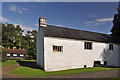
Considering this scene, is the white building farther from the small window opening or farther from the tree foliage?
the tree foliage

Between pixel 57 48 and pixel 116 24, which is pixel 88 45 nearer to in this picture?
pixel 57 48

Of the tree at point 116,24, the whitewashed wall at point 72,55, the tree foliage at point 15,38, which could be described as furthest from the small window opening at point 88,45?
the tree foliage at point 15,38

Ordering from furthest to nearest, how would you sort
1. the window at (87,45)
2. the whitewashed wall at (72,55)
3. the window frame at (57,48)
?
1. the window at (87,45)
2. the window frame at (57,48)
3. the whitewashed wall at (72,55)

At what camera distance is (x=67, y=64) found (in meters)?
15.4

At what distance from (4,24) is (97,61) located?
5801 centimetres

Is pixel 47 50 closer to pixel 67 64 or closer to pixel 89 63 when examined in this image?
pixel 67 64

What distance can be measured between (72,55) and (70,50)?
1.00 metres

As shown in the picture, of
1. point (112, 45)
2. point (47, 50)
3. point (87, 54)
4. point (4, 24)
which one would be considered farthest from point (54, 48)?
point (4, 24)

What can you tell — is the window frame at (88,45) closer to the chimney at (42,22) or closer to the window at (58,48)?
the window at (58,48)

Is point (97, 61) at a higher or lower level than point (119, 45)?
lower

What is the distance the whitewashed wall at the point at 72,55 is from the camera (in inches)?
564

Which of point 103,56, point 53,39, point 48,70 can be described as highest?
point 53,39

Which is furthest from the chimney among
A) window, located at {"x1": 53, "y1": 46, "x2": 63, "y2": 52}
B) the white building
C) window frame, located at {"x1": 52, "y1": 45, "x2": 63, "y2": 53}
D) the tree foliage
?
the tree foliage

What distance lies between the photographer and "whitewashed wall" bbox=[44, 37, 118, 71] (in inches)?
564
